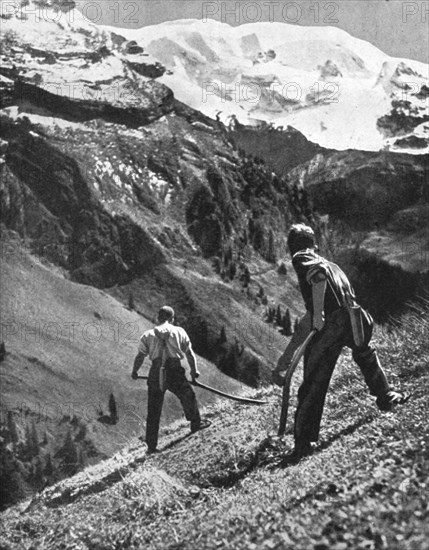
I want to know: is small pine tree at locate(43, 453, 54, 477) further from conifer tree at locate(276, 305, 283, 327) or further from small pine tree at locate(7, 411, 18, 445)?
conifer tree at locate(276, 305, 283, 327)

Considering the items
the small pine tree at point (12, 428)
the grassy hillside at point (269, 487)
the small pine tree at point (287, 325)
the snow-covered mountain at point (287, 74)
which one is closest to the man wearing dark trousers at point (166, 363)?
the grassy hillside at point (269, 487)

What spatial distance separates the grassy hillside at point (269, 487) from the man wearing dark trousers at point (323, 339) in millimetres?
320

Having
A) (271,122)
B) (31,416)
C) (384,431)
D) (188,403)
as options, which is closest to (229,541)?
(384,431)

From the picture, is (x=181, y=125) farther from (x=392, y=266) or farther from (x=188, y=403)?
(x=188, y=403)

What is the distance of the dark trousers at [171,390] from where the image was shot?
59.6 feet

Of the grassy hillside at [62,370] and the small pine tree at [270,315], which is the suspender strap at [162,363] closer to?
the grassy hillside at [62,370]

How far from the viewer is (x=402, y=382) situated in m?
12.7

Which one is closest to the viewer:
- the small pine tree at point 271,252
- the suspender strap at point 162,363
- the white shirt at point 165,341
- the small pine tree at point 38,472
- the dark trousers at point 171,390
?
the dark trousers at point 171,390

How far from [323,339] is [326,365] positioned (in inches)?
12.7

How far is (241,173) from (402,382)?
159 metres

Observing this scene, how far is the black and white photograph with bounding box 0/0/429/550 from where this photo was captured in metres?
9.85

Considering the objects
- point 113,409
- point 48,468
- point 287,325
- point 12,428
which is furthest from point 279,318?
point 48,468

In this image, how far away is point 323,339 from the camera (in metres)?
11.7

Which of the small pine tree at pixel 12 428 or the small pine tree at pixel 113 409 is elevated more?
the small pine tree at pixel 113 409
